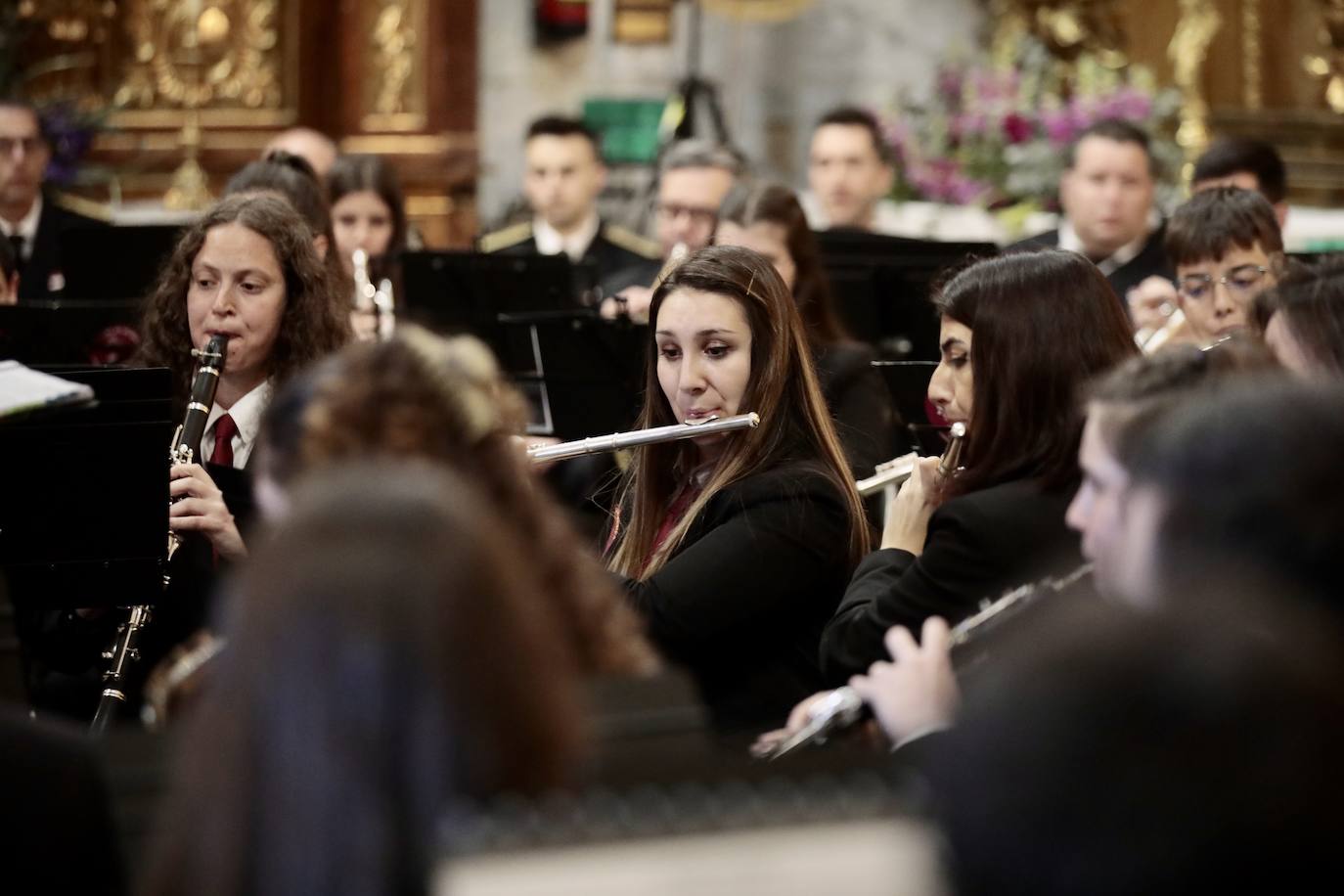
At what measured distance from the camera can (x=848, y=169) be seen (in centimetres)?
707

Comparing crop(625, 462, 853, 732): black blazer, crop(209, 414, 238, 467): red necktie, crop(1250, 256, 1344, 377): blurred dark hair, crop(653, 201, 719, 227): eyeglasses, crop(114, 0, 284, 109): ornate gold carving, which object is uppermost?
crop(114, 0, 284, 109): ornate gold carving

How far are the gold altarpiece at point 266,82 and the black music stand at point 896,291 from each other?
3.48 metres

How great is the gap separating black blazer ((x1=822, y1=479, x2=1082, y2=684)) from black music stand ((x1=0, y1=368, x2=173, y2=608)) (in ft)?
3.65

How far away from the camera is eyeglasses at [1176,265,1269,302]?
14.3ft

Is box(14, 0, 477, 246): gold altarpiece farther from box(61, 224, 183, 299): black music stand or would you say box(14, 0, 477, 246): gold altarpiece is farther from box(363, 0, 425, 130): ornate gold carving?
box(61, 224, 183, 299): black music stand

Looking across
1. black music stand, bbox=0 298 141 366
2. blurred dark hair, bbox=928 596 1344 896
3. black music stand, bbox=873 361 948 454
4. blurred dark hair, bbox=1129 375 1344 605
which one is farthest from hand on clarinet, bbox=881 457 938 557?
black music stand, bbox=0 298 141 366

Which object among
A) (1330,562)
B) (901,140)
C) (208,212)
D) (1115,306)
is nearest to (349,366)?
(1330,562)

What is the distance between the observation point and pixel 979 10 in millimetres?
8688

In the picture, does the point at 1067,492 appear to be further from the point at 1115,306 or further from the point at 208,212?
the point at 208,212

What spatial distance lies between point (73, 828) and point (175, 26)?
7.55 metres

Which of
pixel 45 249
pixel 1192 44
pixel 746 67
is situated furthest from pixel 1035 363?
pixel 746 67

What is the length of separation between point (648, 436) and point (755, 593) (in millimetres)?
391

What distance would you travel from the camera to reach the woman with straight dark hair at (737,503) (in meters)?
3.05

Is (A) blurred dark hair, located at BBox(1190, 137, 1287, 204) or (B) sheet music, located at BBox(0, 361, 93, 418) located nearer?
(B) sheet music, located at BBox(0, 361, 93, 418)
